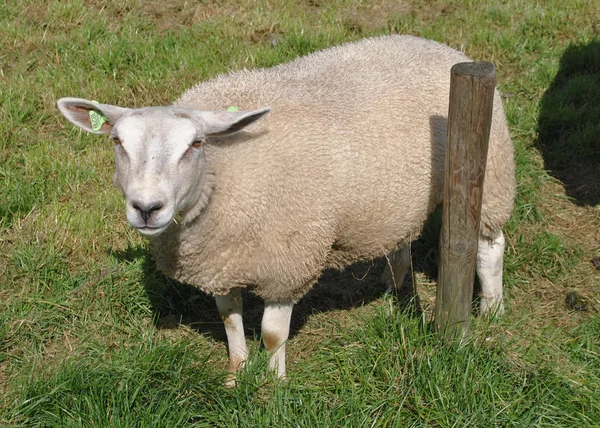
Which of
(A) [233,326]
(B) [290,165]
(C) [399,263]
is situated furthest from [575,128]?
(A) [233,326]

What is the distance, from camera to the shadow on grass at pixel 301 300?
453cm

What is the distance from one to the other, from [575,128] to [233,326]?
11.6 feet

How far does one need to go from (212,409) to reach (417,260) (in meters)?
2.13

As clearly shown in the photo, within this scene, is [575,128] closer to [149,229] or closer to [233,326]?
[233,326]

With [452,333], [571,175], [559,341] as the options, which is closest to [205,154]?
[452,333]

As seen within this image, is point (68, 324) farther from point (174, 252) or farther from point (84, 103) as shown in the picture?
point (84, 103)

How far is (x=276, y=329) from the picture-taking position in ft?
12.8

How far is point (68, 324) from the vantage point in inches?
167

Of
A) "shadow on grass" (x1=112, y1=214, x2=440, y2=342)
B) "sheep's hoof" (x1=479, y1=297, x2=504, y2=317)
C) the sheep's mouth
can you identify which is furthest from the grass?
the sheep's mouth

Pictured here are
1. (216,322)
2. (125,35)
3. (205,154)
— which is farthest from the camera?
(125,35)

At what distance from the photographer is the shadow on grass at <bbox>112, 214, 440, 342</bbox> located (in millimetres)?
4527

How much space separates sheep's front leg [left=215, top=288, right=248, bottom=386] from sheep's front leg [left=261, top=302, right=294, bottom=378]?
0.52 ft

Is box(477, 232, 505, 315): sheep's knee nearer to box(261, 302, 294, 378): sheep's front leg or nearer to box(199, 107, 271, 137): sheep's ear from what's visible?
box(261, 302, 294, 378): sheep's front leg

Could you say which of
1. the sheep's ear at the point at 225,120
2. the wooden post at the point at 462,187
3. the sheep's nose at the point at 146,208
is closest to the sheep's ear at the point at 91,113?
the sheep's ear at the point at 225,120
